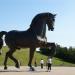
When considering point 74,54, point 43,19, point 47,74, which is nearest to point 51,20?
point 43,19

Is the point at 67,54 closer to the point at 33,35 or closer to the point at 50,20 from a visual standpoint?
the point at 50,20

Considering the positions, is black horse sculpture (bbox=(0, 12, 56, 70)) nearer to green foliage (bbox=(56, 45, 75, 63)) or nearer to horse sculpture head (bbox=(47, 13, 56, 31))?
horse sculpture head (bbox=(47, 13, 56, 31))

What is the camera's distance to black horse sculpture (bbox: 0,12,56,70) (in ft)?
67.6

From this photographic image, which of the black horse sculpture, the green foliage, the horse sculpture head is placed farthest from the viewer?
the green foliage

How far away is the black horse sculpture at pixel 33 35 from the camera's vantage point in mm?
20609

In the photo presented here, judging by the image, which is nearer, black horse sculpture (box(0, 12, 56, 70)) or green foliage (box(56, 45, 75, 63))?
black horse sculpture (box(0, 12, 56, 70))

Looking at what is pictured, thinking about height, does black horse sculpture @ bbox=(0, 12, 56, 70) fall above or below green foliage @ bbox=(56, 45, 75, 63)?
above

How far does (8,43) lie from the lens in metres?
21.3

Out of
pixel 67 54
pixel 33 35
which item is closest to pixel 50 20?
pixel 33 35

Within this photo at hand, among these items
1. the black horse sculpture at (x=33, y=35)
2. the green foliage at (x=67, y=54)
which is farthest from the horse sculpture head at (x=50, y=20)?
the green foliage at (x=67, y=54)

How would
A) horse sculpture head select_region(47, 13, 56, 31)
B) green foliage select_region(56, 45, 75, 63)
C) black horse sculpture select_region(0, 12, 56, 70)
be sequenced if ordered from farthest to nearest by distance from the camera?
1. green foliage select_region(56, 45, 75, 63)
2. horse sculpture head select_region(47, 13, 56, 31)
3. black horse sculpture select_region(0, 12, 56, 70)

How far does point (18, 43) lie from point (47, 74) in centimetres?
321

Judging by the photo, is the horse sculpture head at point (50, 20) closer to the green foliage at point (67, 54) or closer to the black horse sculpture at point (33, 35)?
the black horse sculpture at point (33, 35)

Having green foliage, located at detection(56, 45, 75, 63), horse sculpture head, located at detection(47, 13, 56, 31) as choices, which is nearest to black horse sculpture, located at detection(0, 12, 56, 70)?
horse sculpture head, located at detection(47, 13, 56, 31)
